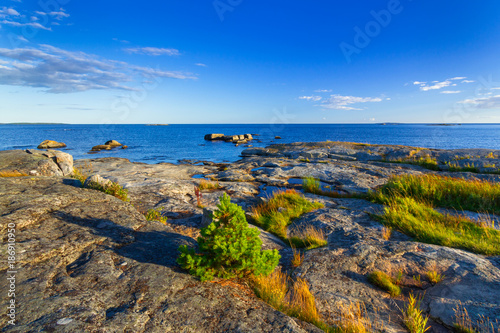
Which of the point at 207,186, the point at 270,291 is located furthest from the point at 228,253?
the point at 207,186

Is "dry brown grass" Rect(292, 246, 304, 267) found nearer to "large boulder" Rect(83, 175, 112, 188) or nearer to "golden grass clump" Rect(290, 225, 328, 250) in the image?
"golden grass clump" Rect(290, 225, 328, 250)

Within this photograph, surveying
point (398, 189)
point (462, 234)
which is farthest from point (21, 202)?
point (398, 189)

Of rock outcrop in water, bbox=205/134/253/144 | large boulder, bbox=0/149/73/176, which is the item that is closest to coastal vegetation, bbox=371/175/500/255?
large boulder, bbox=0/149/73/176

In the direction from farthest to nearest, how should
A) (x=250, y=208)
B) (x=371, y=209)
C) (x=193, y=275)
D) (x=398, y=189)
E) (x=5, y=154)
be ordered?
(x=5, y=154), (x=398, y=189), (x=250, y=208), (x=371, y=209), (x=193, y=275)

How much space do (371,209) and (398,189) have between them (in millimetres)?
2716

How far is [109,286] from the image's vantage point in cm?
329

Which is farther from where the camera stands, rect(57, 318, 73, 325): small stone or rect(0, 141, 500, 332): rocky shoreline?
rect(0, 141, 500, 332): rocky shoreline

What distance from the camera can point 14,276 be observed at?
129 inches

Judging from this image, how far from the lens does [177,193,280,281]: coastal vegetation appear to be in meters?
3.73

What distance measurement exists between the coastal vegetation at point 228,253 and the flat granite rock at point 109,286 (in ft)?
0.69

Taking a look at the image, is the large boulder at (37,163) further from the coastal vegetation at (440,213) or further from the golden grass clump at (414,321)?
the coastal vegetation at (440,213)

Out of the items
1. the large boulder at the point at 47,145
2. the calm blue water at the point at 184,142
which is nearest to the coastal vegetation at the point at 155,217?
the calm blue water at the point at 184,142

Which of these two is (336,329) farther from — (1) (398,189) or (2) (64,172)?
(2) (64,172)

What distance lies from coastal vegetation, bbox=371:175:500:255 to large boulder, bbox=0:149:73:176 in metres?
14.0
